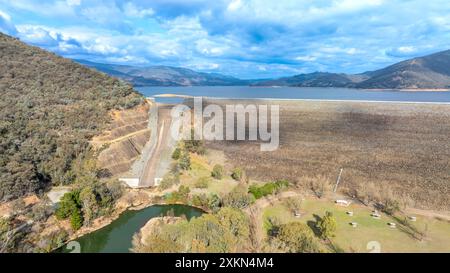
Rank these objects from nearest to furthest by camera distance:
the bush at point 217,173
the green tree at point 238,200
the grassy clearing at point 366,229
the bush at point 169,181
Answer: the grassy clearing at point 366,229
the green tree at point 238,200
the bush at point 169,181
the bush at point 217,173

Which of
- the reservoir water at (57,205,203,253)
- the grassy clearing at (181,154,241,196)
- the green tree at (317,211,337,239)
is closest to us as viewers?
the green tree at (317,211,337,239)

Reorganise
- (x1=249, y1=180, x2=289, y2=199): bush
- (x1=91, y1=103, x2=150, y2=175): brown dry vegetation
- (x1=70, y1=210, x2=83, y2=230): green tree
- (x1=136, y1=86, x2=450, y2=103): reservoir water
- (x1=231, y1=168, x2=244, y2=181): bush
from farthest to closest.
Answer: (x1=136, y1=86, x2=450, y2=103): reservoir water
(x1=91, y1=103, x2=150, y2=175): brown dry vegetation
(x1=231, y1=168, x2=244, y2=181): bush
(x1=249, y1=180, x2=289, y2=199): bush
(x1=70, y1=210, x2=83, y2=230): green tree

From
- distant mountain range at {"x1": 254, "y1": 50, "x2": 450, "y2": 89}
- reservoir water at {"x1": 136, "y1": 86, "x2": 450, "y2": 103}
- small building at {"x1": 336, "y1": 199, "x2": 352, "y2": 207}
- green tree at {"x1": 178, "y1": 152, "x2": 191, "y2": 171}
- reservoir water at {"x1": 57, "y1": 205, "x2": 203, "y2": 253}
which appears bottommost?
reservoir water at {"x1": 57, "y1": 205, "x2": 203, "y2": 253}

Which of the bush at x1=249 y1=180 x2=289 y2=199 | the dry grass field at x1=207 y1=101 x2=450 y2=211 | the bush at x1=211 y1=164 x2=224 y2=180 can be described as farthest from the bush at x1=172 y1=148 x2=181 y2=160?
the bush at x1=249 y1=180 x2=289 y2=199

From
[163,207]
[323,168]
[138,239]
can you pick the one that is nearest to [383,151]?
[323,168]

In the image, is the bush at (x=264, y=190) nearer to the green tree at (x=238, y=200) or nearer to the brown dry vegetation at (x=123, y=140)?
the green tree at (x=238, y=200)

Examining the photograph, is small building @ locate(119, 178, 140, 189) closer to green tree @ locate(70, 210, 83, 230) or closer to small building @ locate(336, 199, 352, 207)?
green tree @ locate(70, 210, 83, 230)

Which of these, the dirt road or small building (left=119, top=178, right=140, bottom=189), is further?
the dirt road

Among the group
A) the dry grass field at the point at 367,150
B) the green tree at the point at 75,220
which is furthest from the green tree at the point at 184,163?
the green tree at the point at 75,220
